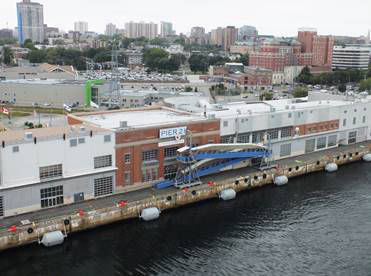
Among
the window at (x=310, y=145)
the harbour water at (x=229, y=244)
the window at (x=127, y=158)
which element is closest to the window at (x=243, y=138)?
the harbour water at (x=229, y=244)

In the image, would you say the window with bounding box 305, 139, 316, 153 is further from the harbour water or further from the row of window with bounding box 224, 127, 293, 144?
the harbour water

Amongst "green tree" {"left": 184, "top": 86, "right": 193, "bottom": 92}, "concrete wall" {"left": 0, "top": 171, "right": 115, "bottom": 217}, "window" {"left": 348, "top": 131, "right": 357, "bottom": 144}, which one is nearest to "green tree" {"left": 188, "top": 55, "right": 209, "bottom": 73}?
"green tree" {"left": 184, "top": 86, "right": 193, "bottom": 92}

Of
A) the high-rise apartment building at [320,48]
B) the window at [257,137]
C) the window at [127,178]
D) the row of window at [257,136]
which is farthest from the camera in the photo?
the high-rise apartment building at [320,48]

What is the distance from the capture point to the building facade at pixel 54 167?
23000 millimetres

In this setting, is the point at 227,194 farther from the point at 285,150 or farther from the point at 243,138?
the point at 285,150

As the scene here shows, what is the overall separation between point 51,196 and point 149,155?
6527 mm

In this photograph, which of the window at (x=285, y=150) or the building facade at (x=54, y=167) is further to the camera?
the window at (x=285, y=150)

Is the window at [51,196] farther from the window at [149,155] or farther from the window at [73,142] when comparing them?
the window at [149,155]

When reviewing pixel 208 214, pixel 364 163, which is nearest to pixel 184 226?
pixel 208 214

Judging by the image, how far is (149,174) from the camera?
28.4 meters

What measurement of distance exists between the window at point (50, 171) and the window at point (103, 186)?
7.43 ft

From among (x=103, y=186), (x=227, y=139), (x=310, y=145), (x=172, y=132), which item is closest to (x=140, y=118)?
(x=172, y=132)

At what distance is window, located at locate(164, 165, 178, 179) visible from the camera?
29203 mm

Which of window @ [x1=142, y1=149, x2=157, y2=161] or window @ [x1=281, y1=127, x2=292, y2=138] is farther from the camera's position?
window @ [x1=281, y1=127, x2=292, y2=138]
